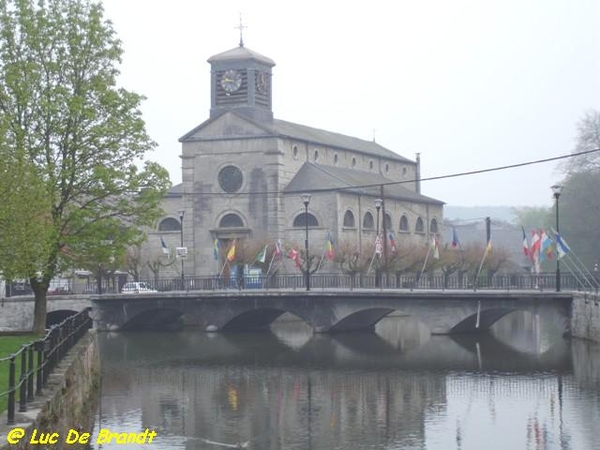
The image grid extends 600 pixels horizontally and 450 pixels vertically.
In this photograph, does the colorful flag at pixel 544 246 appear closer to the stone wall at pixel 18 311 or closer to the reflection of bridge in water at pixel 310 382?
the reflection of bridge in water at pixel 310 382

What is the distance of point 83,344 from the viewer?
34062 mm

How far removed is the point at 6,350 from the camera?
102 feet

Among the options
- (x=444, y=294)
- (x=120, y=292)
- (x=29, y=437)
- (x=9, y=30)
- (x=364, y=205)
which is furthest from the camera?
(x=364, y=205)

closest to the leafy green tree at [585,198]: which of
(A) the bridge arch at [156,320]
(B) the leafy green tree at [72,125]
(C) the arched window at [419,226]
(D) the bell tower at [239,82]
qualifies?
(C) the arched window at [419,226]

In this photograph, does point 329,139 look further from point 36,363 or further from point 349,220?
point 36,363

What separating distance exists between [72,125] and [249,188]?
43.1m

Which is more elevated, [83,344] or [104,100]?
[104,100]

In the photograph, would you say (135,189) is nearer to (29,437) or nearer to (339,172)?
(29,437)

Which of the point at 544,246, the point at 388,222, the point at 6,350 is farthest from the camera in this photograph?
the point at 388,222

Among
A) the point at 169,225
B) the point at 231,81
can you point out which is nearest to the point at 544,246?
the point at 231,81

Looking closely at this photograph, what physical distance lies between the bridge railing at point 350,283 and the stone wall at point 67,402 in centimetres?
2397

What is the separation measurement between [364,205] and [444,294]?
2974 cm

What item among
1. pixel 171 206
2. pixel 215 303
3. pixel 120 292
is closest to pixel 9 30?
pixel 215 303

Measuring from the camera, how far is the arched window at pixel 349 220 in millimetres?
81562
